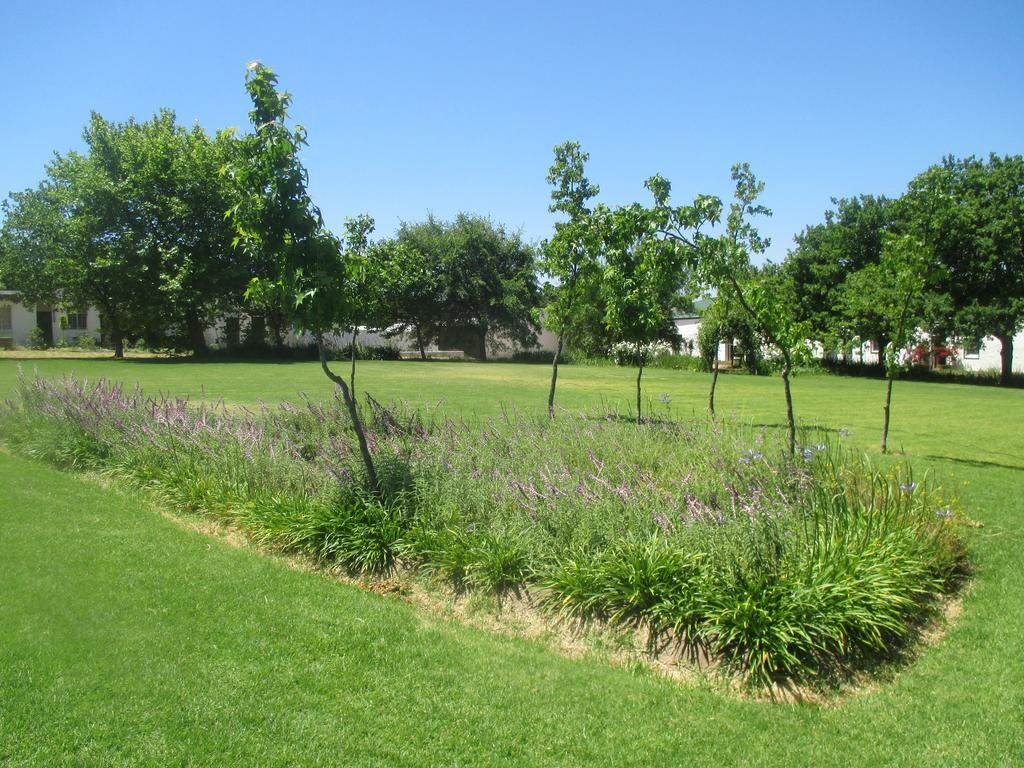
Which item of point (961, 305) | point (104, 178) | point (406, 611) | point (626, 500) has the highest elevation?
point (104, 178)

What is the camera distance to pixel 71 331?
5694 cm

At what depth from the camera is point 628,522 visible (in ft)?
18.0

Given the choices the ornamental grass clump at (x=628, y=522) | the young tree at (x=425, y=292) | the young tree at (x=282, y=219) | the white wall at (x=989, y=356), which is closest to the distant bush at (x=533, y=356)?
the young tree at (x=425, y=292)

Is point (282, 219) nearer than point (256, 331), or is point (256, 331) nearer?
point (282, 219)

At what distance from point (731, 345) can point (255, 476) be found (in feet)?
130

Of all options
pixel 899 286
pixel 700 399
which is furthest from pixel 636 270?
pixel 700 399

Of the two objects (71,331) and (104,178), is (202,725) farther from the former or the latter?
(71,331)

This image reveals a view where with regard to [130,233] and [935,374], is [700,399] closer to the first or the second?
[935,374]

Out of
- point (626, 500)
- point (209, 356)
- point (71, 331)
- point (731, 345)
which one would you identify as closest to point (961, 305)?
point (731, 345)

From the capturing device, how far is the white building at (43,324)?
5216 cm

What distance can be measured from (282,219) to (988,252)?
35828 millimetres

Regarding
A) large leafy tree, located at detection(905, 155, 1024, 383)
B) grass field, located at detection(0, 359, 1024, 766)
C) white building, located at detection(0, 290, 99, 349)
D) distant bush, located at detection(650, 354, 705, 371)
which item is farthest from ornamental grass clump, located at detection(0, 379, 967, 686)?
white building, located at detection(0, 290, 99, 349)

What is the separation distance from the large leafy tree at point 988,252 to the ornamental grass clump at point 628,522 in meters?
30.6

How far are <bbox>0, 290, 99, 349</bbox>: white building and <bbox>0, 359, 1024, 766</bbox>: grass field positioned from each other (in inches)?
2082
